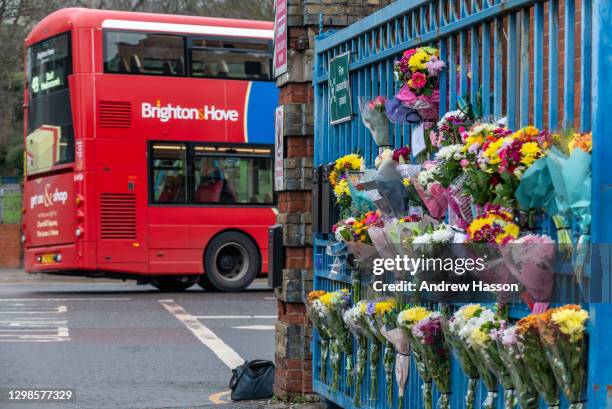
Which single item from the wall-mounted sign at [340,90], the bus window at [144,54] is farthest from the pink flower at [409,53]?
the bus window at [144,54]

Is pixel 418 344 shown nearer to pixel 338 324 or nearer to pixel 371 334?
pixel 371 334

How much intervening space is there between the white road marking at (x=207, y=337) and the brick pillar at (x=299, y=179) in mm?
2984

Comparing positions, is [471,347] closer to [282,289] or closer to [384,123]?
[384,123]

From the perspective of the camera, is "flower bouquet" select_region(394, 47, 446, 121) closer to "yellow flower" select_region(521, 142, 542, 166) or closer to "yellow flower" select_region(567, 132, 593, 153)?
"yellow flower" select_region(521, 142, 542, 166)

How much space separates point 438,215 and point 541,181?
1.21 m

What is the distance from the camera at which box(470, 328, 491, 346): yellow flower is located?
189 inches

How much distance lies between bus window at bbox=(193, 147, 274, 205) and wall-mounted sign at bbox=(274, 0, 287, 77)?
12565 mm

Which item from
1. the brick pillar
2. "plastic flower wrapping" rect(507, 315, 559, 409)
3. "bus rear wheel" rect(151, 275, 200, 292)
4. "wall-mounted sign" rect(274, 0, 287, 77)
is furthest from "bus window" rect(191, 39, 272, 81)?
"plastic flower wrapping" rect(507, 315, 559, 409)

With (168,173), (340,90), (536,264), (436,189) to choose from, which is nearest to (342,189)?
(340,90)

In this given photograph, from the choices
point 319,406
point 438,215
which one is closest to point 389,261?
point 438,215

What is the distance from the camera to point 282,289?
28.7 ft

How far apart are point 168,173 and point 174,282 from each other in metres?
2.42

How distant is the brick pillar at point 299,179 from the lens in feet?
28.0

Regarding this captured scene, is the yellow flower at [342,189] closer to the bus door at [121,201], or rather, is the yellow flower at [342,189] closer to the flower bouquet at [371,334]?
the flower bouquet at [371,334]
